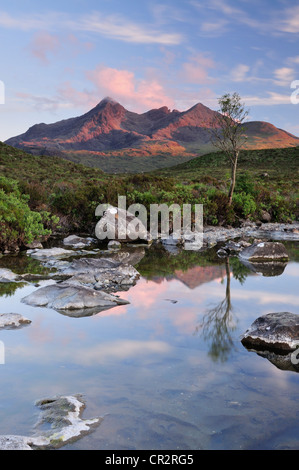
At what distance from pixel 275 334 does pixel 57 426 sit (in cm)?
361

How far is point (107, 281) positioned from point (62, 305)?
230cm

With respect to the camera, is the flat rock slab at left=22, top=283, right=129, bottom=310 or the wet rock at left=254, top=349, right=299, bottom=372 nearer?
the wet rock at left=254, top=349, right=299, bottom=372

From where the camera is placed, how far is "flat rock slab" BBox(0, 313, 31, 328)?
7668mm

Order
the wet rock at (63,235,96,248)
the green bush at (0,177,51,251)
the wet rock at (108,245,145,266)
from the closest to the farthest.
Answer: the wet rock at (108,245,145,266) < the green bush at (0,177,51,251) < the wet rock at (63,235,96,248)

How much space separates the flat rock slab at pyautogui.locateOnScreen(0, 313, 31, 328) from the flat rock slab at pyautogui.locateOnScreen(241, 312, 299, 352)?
3.71m

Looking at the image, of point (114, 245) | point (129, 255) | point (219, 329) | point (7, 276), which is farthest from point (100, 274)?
point (114, 245)

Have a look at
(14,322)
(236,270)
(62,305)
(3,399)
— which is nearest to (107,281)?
(62,305)

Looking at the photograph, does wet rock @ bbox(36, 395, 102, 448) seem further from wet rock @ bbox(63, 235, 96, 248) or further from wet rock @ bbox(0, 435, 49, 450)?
wet rock @ bbox(63, 235, 96, 248)

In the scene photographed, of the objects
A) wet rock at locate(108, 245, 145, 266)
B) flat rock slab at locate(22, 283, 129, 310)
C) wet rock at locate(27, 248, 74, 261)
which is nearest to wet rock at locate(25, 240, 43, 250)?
wet rock at locate(27, 248, 74, 261)

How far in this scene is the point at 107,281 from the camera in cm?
1081

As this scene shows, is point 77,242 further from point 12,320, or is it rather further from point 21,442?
point 21,442

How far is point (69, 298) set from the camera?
877 centimetres

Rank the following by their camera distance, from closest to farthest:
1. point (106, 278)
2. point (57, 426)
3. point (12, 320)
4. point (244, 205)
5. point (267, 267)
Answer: point (57, 426) → point (12, 320) → point (106, 278) → point (267, 267) → point (244, 205)

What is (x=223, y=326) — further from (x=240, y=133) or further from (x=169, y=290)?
(x=240, y=133)
